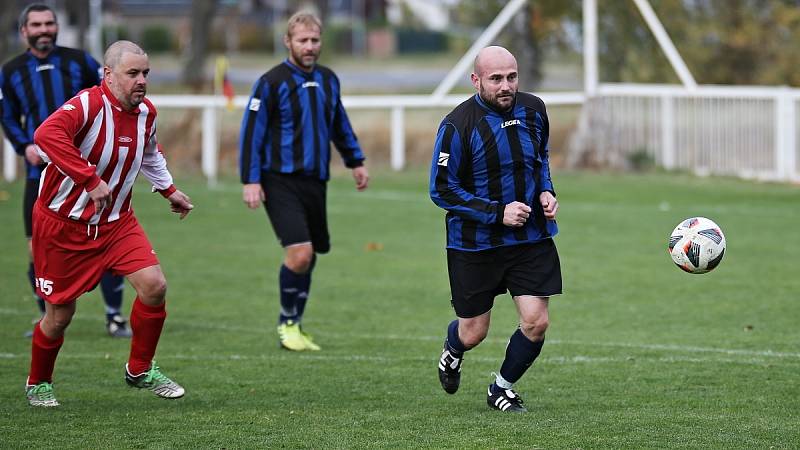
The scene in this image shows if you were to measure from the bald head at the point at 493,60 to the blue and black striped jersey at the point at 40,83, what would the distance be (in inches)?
153

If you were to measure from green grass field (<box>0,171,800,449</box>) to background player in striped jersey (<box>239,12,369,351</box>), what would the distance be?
0.61m

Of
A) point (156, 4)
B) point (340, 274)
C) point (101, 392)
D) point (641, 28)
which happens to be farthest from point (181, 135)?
point (156, 4)

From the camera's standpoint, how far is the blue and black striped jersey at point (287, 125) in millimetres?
8992

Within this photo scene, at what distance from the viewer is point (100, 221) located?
6.96m

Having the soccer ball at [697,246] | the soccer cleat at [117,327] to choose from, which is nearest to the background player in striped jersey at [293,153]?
the soccer cleat at [117,327]

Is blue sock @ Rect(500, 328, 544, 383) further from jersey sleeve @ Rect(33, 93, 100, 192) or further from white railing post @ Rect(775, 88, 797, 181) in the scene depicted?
white railing post @ Rect(775, 88, 797, 181)

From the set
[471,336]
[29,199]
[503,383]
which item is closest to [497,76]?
[471,336]

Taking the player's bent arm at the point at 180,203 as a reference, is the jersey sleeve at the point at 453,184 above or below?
above

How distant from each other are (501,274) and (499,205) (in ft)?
1.34

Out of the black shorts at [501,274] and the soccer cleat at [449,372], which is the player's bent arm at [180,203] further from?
the soccer cleat at [449,372]

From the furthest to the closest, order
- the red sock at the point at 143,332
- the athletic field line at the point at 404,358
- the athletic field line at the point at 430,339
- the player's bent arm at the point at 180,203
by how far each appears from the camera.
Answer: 1. the athletic field line at the point at 430,339
2. the athletic field line at the point at 404,358
3. the player's bent arm at the point at 180,203
4. the red sock at the point at 143,332

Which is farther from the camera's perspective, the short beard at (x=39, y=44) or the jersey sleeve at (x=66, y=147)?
the short beard at (x=39, y=44)

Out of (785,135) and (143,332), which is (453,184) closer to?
(143,332)

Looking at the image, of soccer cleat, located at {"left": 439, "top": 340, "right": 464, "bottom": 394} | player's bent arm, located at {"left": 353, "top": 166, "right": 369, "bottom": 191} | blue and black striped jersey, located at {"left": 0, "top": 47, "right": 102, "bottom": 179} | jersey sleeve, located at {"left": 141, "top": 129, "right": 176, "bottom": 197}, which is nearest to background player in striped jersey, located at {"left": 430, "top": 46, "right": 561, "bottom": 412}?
soccer cleat, located at {"left": 439, "top": 340, "right": 464, "bottom": 394}
